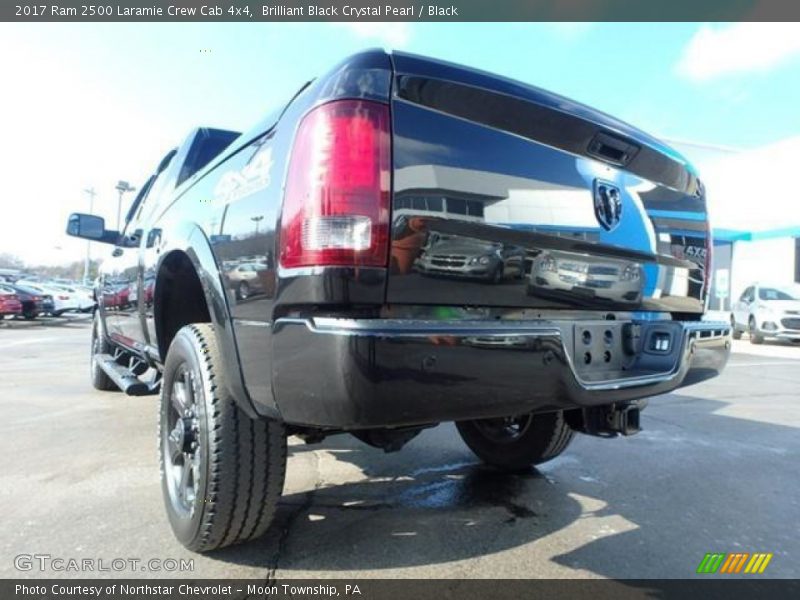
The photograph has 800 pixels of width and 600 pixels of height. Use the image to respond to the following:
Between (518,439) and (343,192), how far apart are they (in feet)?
7.56

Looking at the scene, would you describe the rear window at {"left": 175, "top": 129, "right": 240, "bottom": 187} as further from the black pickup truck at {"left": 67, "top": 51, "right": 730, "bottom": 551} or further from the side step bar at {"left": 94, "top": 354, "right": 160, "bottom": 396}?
the side step bar at {"left": 94, "top": 354, "right": 160, "bottom": 396}

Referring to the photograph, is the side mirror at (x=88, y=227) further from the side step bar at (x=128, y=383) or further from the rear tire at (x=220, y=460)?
the rear tire at (x=220, y=460)

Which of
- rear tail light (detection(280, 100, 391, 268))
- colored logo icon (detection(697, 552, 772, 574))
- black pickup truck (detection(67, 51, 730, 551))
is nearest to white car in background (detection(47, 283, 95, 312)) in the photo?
black pickup truck (detection(67, 51, 730, 551))

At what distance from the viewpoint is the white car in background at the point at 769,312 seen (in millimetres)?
14508

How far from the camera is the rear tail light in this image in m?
1.62

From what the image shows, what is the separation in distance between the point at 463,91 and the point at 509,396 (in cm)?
98

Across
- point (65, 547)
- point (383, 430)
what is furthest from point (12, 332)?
point (383, 430)

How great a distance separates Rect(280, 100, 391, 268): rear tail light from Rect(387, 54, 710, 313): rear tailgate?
5 centimetres

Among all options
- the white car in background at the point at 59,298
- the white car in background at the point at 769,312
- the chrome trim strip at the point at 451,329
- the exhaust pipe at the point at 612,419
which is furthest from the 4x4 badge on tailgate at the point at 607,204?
the white car in background at the point at 59,298

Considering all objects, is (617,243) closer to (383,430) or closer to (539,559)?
(383,430)

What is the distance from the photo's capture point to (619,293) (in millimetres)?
2184

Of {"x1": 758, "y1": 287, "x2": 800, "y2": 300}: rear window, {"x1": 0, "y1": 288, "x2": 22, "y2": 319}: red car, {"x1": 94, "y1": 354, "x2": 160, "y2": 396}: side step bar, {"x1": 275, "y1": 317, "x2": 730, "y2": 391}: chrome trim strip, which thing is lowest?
{"x1": 0, "y1": 288, "x2": 22, "y2": 319}: red car

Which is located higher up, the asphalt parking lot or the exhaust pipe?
the exhaust pipe

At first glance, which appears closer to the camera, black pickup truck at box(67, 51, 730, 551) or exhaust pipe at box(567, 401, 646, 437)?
black pickup truck at box(67, 51, 730, 551)
